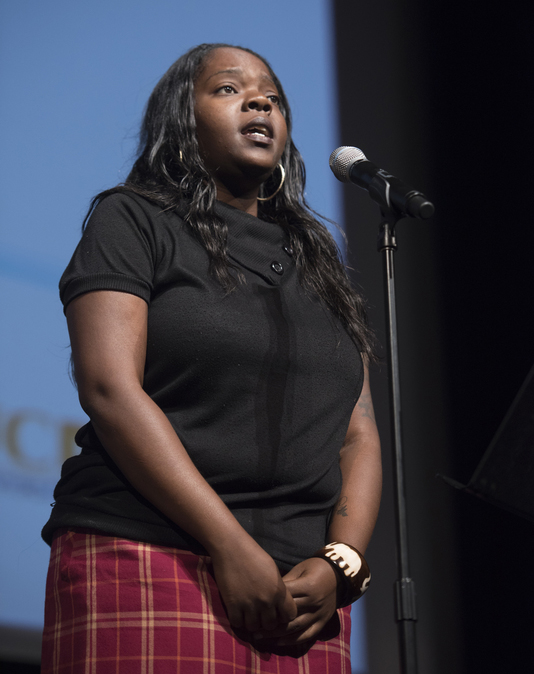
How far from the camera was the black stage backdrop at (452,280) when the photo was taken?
233cm

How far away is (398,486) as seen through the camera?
1.05 metres

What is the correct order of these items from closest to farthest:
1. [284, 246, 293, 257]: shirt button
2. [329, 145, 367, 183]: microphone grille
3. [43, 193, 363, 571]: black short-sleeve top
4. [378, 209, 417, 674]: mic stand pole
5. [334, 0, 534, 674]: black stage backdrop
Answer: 1. [378, 209, 417, 674]: mic stand pole
2. [43, 193, 363, 571]: black short-sleeve top
3. [329, 145, 367, 183]: microphone grille
4. [284, 246, 293, 257]: shirt button
5. [334, 0, 534, 674]: black stage backdrop

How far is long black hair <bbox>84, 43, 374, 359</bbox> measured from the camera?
133 centimetres

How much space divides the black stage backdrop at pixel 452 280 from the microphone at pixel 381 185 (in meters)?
1.21

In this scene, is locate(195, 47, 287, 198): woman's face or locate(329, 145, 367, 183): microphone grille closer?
locate(329, 145, 367, 183): microphone grille

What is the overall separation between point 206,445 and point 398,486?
0.29m

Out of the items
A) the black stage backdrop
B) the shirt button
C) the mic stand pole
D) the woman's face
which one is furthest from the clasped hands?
the black stage backdrop

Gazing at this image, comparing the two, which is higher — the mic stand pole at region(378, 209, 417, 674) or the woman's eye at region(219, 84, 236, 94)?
the woman's eye at region(219, 84, 236, 94)

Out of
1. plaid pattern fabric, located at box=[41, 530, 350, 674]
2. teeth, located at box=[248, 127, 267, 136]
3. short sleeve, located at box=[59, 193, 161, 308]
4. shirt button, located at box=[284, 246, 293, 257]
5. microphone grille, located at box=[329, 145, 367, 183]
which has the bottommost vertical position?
plaid pattern fabric, located at box=[41, 530, 350, 674]

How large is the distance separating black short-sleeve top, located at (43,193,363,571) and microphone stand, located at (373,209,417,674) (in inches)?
7.5

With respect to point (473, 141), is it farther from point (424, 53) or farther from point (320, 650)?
point (320, 650)

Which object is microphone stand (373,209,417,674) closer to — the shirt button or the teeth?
the shirt button

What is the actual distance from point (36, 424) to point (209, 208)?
85 cm

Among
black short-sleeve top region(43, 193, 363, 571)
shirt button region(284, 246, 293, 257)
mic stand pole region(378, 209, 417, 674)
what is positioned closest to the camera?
mic stand pole region(378, 209, 417, 674)
